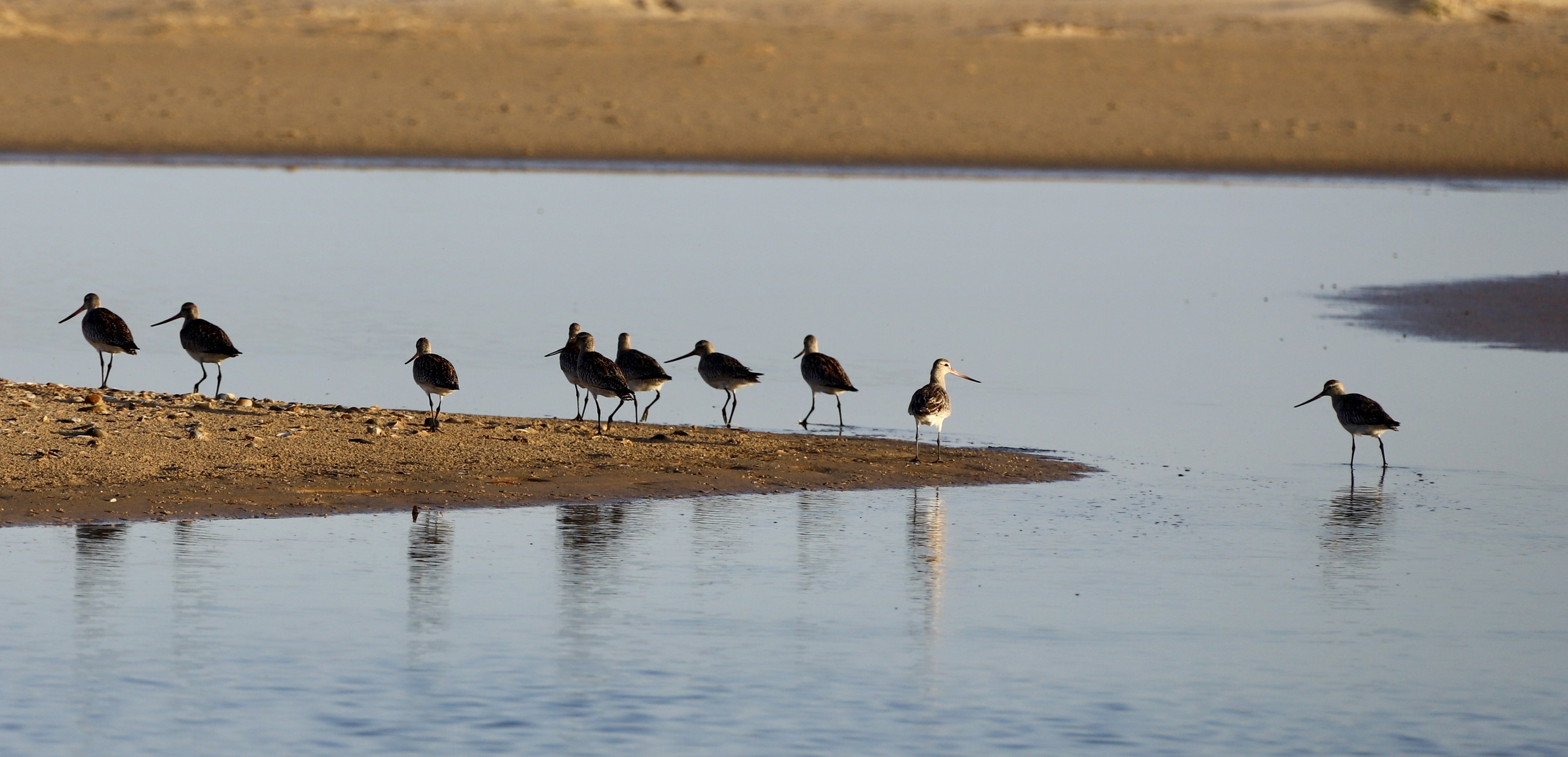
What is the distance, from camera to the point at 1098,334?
2205 centimetres

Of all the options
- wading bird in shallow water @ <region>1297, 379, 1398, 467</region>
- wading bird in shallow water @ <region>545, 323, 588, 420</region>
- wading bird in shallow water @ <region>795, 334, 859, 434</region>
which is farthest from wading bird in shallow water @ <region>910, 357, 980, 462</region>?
wading bird in shallow water @ <region>1297, 379, 1398, 467</region>

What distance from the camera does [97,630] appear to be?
9523 millimetres

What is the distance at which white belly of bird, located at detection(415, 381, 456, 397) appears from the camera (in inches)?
587

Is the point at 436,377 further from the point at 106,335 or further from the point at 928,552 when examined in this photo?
the point at 928,552

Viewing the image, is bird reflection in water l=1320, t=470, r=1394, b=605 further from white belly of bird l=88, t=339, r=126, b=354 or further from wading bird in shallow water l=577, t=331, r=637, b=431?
white belly of bird l=88, t=339, r=126, b=354

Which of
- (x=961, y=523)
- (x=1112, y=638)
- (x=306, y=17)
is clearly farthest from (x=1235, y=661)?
(x=306, y=17)

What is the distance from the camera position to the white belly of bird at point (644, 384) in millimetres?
16219

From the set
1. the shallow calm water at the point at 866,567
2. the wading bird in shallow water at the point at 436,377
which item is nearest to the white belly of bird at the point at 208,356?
the shallow calm water at the point at 866,567

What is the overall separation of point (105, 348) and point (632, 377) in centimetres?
421

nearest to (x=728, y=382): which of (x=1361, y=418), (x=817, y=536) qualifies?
(x=817, y=536)

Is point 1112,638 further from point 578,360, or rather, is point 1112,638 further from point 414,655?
point 578,360

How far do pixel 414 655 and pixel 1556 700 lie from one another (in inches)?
190

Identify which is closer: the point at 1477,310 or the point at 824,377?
the point at 824,377

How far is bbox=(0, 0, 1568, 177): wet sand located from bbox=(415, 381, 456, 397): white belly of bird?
27.1 m
